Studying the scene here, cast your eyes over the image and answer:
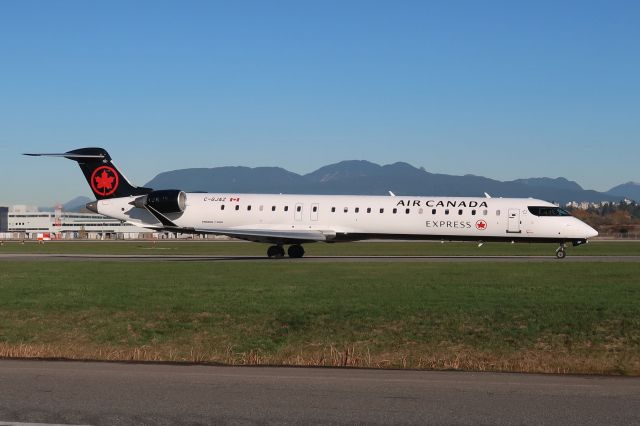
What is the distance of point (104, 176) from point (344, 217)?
1441 cm

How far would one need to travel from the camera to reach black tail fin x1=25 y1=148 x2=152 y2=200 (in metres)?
49.2

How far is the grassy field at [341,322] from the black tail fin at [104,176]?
874 inches

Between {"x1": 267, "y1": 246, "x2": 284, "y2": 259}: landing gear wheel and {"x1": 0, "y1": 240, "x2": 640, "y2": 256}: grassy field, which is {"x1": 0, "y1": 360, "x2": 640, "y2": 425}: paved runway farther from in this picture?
{"x1": 0, "y1": 240, "x2": 640, "y2": 256}: grassy field

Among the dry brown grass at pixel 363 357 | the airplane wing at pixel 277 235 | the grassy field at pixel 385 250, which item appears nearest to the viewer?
the dry brown grass at pixel 363 357

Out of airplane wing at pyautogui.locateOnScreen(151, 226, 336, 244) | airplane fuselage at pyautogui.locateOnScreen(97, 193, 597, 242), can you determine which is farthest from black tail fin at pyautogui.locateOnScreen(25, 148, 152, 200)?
airplane wing at pyautogui.locateOnScreen(151, 226, 336, 244)

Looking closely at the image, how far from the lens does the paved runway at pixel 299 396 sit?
897cm

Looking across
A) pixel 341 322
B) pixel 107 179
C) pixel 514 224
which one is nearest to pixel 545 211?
pixel 514 224

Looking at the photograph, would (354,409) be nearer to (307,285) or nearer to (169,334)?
(169,334)

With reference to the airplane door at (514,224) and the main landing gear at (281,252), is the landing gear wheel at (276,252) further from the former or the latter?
the airplane door at (514,224)

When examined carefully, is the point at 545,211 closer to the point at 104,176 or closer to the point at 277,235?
the point at 277,235

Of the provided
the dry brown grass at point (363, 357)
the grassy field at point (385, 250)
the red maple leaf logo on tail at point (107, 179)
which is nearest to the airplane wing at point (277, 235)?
the grassy field at point (385, 250)

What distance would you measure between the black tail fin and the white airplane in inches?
17.2

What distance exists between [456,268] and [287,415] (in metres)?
24.6

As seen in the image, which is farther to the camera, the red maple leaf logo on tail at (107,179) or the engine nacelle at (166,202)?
the red maple leaf logo on tail at (107,179)
